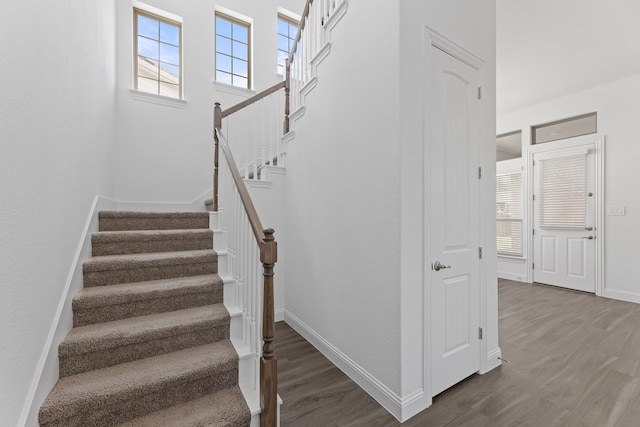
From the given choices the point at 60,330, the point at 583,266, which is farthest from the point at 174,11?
the point at 583,266

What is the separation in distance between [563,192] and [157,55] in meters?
6.60

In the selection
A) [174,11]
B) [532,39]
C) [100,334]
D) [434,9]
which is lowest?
[100,334]

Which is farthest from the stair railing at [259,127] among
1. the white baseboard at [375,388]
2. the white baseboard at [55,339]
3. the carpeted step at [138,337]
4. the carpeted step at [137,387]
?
the carpeted step at [137,387]

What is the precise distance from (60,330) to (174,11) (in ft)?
13.5

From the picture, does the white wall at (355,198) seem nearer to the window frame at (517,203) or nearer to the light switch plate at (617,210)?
the window frame at (517,203)

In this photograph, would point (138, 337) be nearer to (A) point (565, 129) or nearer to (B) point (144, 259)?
(B) point (144, 259)

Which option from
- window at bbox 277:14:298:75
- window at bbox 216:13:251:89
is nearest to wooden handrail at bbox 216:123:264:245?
window at bbox 216:13:251:89

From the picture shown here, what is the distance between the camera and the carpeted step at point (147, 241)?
2229 millimetres

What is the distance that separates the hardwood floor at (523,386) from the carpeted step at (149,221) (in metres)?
1.48

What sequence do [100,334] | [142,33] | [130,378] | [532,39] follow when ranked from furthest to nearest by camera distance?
[142,33], [532,39], [100,334], [130,378]

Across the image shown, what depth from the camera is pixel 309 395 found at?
1886mm

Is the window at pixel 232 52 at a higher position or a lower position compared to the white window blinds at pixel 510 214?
higher

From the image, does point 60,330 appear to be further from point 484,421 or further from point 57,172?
point 484,421

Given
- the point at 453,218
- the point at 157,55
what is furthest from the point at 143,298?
the point at 157,55
